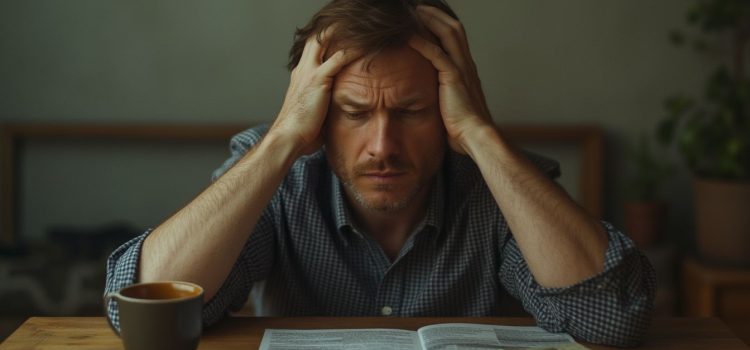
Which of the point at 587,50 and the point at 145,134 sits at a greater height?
the point at 587,50

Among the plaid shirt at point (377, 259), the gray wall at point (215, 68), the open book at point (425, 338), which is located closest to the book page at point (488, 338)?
→ the open book at point (425, 338)

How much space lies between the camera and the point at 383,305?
1492 mm

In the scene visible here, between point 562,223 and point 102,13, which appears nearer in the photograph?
point 562,223

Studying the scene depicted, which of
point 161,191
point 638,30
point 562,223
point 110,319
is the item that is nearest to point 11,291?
point 161,191

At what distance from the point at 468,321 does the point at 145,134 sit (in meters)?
1.76

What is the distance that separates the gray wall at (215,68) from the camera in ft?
9.04

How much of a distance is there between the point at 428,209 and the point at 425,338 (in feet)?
1.36

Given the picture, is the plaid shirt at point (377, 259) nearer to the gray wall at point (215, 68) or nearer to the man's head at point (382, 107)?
the man's head at point (382, 107)

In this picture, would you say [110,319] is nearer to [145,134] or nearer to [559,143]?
[145,134]

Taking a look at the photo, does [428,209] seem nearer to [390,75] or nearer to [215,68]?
[390,75]

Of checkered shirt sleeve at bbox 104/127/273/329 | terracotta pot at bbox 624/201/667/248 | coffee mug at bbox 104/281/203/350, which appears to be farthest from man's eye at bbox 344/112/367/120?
terracotta pot at bbox 624/201/667/248

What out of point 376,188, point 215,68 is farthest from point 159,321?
point 215,68

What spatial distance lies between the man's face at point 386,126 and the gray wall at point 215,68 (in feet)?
4.50

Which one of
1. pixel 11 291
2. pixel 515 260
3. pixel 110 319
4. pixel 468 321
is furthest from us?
pixel 11 291
